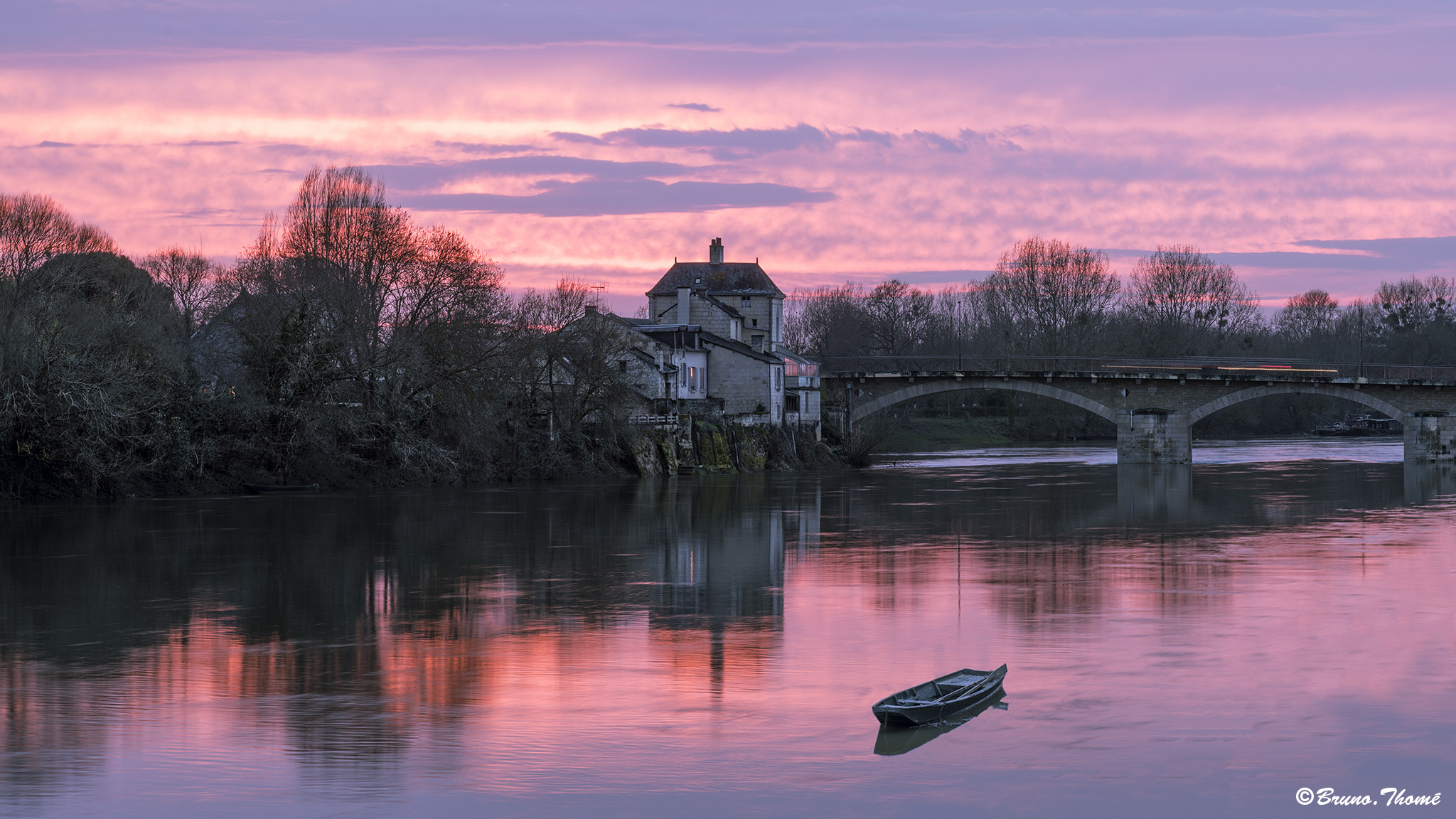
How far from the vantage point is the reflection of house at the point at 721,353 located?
79.7 metres

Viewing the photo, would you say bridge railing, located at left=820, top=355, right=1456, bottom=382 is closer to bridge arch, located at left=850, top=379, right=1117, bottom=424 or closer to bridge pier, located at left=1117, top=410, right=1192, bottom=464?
bridge arch, located at left=850, top=379, right=1117, bottom=424

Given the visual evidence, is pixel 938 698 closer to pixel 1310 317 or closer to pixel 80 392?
pixel 80 392

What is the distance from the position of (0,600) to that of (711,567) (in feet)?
47.7

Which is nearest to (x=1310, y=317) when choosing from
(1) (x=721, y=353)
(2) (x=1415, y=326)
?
(2) (x=1415, y=326)

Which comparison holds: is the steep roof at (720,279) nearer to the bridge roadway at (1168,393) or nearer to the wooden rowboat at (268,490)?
the bridge roadway at (1168,393)

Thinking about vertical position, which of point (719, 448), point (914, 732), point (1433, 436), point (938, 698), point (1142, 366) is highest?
point (1142, 366)

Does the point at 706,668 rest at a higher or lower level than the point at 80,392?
lower

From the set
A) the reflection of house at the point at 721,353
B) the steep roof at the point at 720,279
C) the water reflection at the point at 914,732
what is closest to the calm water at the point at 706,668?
the water reflection at the point at 914,732

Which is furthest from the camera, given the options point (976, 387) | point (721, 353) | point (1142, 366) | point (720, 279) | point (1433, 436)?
point (720, 279)

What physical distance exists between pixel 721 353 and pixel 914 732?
70.6 metres

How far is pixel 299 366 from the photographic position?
55.6 meters

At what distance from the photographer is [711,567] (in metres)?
32.4

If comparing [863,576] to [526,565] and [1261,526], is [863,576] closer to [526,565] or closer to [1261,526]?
[526,565]

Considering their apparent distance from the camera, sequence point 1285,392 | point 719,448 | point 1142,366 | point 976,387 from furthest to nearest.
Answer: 1. point 1142,366
2. point 976,387
3. point 1285,392
4. point 719,448
